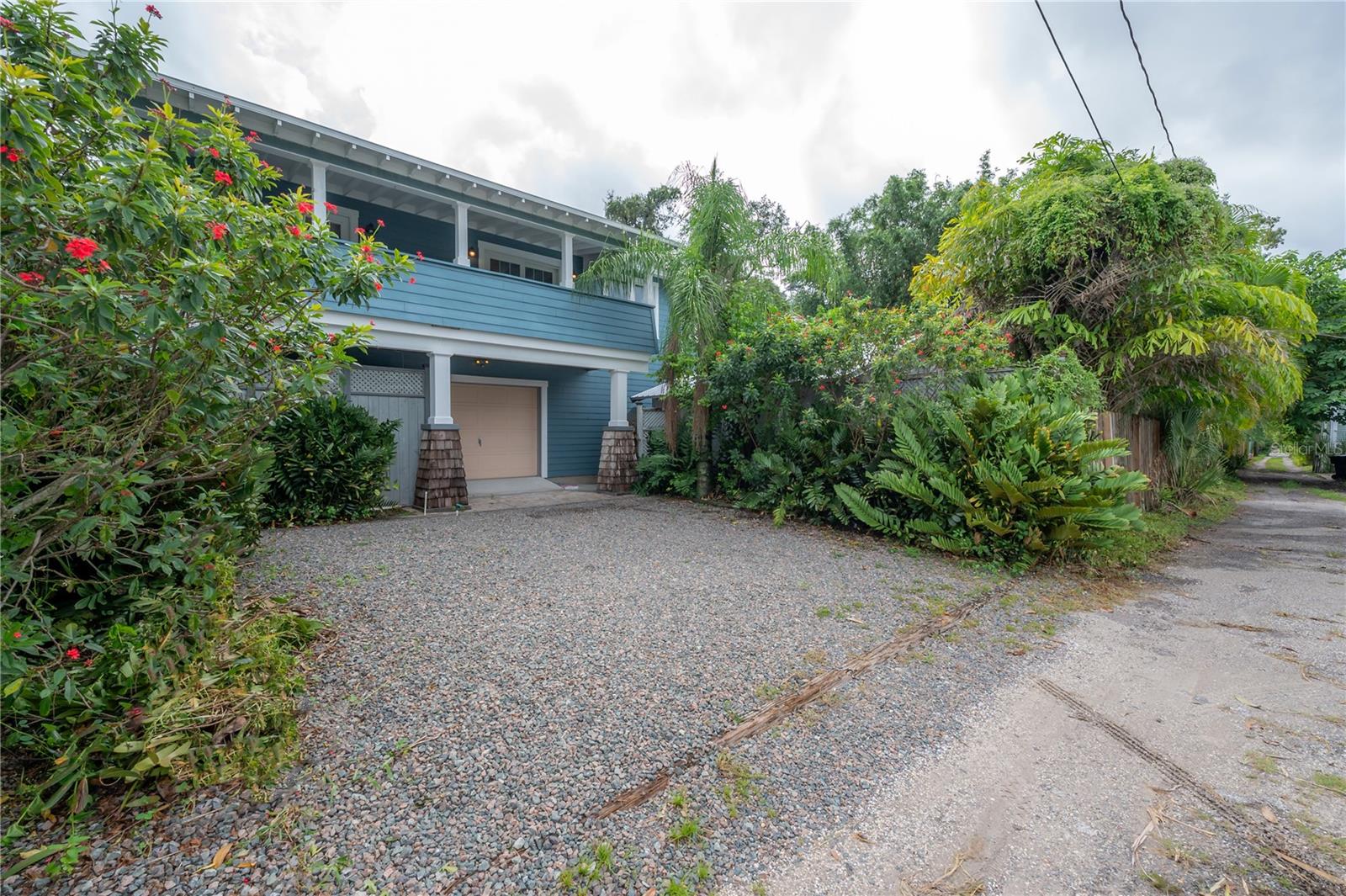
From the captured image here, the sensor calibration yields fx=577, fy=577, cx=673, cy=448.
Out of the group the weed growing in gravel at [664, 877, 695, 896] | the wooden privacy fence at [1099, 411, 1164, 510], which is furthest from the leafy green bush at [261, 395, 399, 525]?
the wooden privacy fence at [1099, 411, 1164, 510]

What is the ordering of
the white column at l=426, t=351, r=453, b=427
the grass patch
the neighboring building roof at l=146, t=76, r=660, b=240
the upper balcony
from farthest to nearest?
1. the white column at l=426, t=351, r=453, b=427
2. the upper balcony
3. the neighboring building roof at l=146, t=76, r=660, b=240
4. the grass patch

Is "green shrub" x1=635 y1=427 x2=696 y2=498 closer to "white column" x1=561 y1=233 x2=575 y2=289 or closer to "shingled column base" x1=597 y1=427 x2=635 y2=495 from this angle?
"shingled column base" x1=597 y1=427 x2=635 y2=495

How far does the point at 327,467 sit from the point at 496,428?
416cm

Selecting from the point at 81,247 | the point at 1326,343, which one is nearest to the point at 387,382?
the point at 81,247

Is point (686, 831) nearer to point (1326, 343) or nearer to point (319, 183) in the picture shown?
point (319, 183)

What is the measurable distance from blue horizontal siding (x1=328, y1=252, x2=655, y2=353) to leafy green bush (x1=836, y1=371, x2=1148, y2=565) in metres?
5.52

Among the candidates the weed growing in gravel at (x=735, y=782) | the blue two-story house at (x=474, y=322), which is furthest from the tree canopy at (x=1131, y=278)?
→ the weed growing in gravel at (x=735, y=782)

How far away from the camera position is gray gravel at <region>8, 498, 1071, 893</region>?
168cm

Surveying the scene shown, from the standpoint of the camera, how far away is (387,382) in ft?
26.9

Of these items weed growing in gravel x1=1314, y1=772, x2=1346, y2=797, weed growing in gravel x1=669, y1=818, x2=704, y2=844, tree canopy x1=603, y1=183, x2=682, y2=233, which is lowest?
weed growing in gravel x1=1314, y1=772, x2=1346, y2=797

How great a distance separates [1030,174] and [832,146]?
424 centimetres

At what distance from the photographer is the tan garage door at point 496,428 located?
10.2 m

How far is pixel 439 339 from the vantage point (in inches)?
318

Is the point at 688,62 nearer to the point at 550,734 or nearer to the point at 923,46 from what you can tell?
the point at 923,46
